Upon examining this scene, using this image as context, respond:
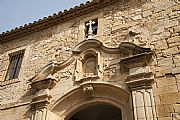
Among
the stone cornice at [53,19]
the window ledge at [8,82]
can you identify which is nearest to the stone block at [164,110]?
the stone cornice at [53,19]

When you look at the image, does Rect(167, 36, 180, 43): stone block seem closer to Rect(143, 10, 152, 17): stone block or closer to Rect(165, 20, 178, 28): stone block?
Rect(165, 20, 178, 28): stone block

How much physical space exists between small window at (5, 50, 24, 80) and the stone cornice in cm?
76

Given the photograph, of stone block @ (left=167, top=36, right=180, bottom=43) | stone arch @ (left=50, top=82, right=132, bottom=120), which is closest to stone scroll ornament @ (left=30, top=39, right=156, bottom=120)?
stone arch @ (left=50, top=82, right=132, bottom=120)

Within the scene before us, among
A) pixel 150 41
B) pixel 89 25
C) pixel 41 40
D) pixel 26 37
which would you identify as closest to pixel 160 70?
pixel 150 41

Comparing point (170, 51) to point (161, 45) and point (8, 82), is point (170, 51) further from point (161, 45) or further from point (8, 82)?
point (8, 82)

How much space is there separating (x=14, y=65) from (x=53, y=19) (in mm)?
2089

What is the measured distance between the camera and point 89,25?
311 inches

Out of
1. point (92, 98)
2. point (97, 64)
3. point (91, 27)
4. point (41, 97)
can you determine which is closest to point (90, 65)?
point (97, 64)

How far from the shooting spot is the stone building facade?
5629mm

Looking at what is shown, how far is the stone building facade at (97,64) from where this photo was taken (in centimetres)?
563

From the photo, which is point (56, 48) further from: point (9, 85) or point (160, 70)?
point (160, 70)

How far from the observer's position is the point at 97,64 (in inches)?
263

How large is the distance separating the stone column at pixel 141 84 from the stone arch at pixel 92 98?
0.28 metres

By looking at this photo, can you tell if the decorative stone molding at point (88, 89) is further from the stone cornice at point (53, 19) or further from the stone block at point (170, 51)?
the stone cornice at point (53, 19)
